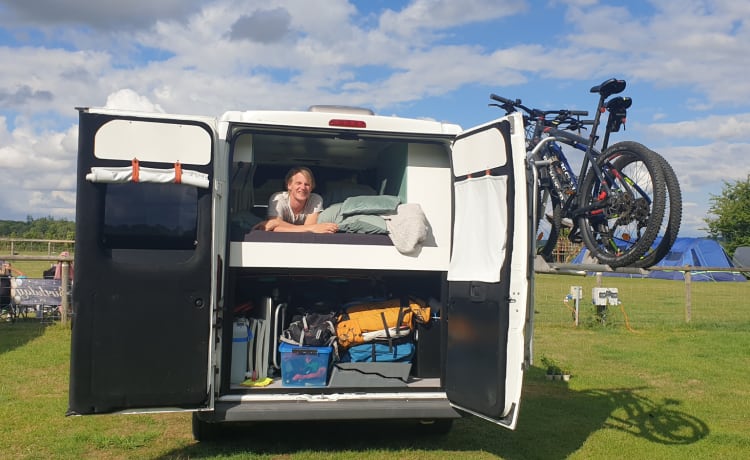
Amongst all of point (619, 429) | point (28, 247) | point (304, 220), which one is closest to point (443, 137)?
point (304, 220)

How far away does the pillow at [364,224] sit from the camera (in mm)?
5578

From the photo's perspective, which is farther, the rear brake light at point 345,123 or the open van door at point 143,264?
the rear brake light at point 345,123

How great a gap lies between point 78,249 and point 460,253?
2.55 m

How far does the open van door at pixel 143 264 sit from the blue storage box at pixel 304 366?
0.90 metres

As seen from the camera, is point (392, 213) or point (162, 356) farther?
point (392, 213)

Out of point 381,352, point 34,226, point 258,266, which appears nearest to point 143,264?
point 258,266

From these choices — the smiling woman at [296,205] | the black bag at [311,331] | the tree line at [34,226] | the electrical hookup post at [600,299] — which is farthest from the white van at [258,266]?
the tree line at [34,226]

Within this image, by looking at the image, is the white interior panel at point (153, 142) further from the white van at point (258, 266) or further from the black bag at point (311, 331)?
the black bag at point (311, 331)

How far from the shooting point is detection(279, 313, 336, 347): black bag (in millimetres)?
5562

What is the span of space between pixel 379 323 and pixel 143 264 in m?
2.00

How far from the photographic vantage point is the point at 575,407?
23.1 ft

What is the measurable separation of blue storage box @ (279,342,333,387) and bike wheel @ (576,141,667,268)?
2396 millimetres

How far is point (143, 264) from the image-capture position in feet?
14.6

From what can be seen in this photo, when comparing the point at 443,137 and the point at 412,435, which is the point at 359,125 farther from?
the point at 412,435
